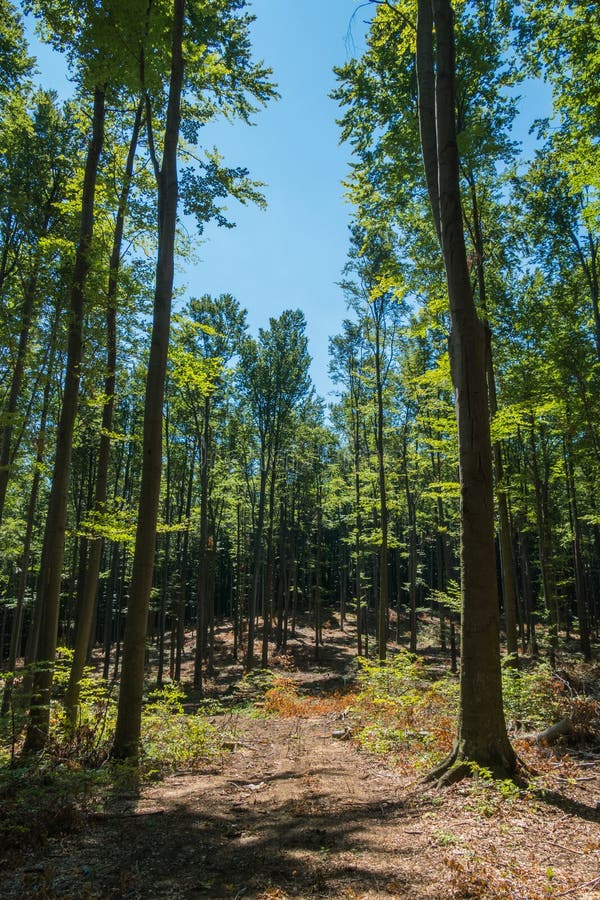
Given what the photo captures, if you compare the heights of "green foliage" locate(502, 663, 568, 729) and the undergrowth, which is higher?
"green foliage" locate(502, 663, 568, 729)

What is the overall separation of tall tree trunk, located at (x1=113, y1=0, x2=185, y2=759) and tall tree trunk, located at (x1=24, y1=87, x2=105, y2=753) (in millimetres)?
1618

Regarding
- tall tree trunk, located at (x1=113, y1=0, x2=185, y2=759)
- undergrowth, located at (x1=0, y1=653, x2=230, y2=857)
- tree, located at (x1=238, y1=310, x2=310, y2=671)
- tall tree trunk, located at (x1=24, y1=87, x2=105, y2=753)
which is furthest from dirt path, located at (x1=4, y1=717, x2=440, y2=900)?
tree, located at (x1=238, y1=310, x2=310, y2=671)

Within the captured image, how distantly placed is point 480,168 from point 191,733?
40.3ft

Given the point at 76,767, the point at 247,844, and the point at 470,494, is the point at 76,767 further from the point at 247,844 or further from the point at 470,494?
the point at 470,494

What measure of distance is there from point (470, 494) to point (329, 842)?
10.9 feet

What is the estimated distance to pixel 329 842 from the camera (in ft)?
11.9

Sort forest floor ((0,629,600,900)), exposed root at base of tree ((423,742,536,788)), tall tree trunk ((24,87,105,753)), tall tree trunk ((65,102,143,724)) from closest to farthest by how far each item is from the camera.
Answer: forest floor ((0,629,600,900)), exposed root at base of tree ((423,742,536,788)), tall tree trunk ((24,87,105,753)), tall tree trunk ((65,102,143,724))

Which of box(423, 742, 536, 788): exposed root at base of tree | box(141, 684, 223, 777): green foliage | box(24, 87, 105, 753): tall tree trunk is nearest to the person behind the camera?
box(423, 742, 536, 788): exposed root at base of tree

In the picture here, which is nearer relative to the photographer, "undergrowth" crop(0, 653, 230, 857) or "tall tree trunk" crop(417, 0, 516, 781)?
"undergrowth" crop(0, 653, 230, 857)

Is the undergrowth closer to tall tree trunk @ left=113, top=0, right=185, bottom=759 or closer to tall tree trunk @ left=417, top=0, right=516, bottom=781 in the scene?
tall tree trunk @ left=113, top=0, right=185, bottom=759

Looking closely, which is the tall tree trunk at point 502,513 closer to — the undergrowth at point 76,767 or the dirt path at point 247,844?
the dirt path at point 247,844

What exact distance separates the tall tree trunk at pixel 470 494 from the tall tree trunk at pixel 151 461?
4.05m

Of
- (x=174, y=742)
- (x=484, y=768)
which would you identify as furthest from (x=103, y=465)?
(x=484, y=768)

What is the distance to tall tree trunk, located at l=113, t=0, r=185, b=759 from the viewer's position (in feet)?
21.1
